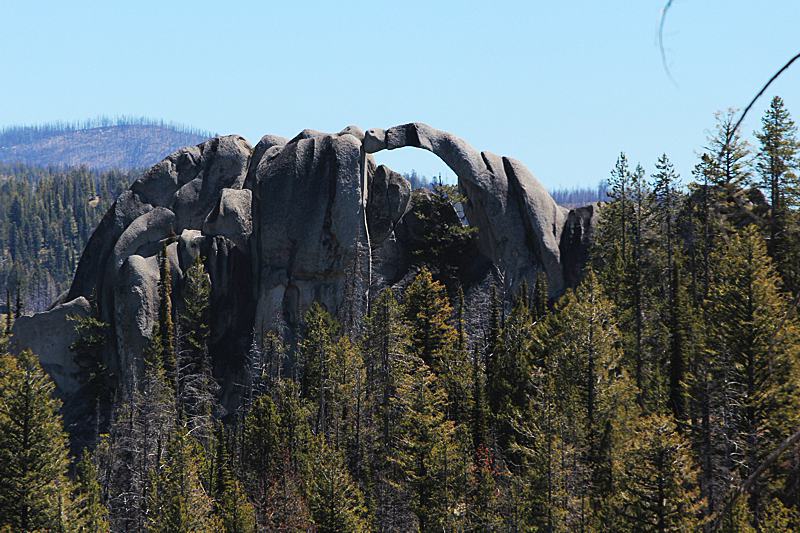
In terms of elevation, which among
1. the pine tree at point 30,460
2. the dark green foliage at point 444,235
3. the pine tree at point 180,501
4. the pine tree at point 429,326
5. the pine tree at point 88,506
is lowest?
the pine tree at point 88,506

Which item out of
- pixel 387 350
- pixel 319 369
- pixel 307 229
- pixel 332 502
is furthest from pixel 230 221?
pixel 332 502

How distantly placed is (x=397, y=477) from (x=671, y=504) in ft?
53.1

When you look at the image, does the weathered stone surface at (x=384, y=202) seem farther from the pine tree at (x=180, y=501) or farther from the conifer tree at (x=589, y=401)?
the pine tree at (x=180, y=501)

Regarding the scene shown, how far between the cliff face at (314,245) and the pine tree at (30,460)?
27.7 meters

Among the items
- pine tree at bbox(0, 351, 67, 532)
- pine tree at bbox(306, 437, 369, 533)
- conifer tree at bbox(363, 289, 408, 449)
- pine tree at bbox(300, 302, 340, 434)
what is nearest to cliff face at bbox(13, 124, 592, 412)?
pine tree at bbox(300, 302, 340, 434)

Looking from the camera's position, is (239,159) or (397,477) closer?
(397,477)

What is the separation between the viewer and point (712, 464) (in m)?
29.4

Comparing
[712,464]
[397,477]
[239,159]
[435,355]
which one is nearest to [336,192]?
[239,159]

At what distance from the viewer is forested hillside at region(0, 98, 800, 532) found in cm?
2842

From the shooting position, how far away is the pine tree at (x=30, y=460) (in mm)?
31484

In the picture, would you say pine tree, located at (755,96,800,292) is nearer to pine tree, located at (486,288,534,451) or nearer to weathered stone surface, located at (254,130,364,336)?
pine tree, located at (486,288,534,451)

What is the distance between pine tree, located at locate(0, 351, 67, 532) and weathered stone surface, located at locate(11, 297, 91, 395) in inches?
1267

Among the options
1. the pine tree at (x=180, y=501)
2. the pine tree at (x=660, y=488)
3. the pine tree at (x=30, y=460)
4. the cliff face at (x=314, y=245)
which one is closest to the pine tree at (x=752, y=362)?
the pine tree at (x=660, y=488)

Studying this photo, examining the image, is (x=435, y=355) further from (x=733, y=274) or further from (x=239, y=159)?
(x=239, y=159)
